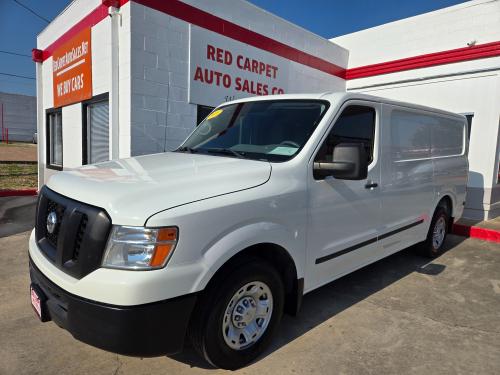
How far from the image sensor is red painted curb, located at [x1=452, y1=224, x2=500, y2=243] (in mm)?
6680

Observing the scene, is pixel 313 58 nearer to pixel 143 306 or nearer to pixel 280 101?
pixel 280 101

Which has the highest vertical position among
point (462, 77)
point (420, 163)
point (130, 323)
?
point (462, 77)

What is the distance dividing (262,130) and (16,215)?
20.6 ft

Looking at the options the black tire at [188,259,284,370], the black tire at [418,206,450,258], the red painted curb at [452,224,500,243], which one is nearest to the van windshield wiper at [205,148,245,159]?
the black tire at [188,259,284,370]

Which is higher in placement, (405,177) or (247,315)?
(405,177)

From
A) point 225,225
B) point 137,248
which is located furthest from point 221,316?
point 137,248

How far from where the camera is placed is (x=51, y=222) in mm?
2576

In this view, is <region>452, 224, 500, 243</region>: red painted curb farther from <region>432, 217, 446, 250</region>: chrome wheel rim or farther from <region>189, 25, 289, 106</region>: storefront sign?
<region>189, 25, 289, 106</region>: storefront sign

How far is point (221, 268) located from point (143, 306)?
56cm

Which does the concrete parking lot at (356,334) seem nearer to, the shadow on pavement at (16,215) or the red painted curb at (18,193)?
the shadow on pavement at (16,215)

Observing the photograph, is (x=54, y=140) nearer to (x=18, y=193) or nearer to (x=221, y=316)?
(x=18, y=193)

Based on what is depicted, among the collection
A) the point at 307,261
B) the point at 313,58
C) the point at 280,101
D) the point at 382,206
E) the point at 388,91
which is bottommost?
the point at 307,261

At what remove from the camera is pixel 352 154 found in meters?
2.85

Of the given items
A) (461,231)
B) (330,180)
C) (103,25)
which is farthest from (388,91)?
(330,180)
